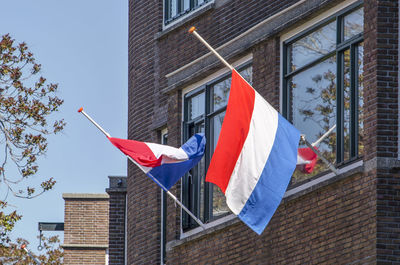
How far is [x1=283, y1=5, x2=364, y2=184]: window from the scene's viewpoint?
17328 mm

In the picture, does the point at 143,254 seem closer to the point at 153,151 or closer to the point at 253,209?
the point at 153,151

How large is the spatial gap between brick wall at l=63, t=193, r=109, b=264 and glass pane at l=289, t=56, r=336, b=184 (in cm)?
2386

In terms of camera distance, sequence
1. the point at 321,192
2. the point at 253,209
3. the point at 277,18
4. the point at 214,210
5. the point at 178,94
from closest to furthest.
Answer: the point at 253,209
the point at 321,192
the point at 277,18
the point at 214,210
the point at 178,94

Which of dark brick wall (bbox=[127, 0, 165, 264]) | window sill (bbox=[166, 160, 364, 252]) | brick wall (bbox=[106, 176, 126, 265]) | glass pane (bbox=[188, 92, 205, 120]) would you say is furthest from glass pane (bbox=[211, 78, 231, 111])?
brick wall (bbox=[106, 176, 126, 265])

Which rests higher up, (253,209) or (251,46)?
(251,46)

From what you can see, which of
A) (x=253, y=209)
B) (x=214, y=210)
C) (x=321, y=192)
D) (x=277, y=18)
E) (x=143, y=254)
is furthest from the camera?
(x=143, y=254)

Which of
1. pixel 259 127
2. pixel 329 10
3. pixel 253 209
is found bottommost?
pixel 253 209

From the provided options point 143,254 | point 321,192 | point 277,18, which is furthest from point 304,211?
point 143,254

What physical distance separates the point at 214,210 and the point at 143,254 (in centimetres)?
383

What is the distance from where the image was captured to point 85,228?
4266 centimetres

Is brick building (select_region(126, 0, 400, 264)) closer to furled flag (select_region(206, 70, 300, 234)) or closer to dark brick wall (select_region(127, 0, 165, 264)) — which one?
dark brick wall (select_region(127, 0, 165, 264))

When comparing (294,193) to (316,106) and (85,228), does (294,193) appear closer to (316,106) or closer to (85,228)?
(316,106)

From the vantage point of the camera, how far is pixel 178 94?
2209 centimetres

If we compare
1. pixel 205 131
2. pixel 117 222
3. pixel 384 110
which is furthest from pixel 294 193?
pixel 117 222
